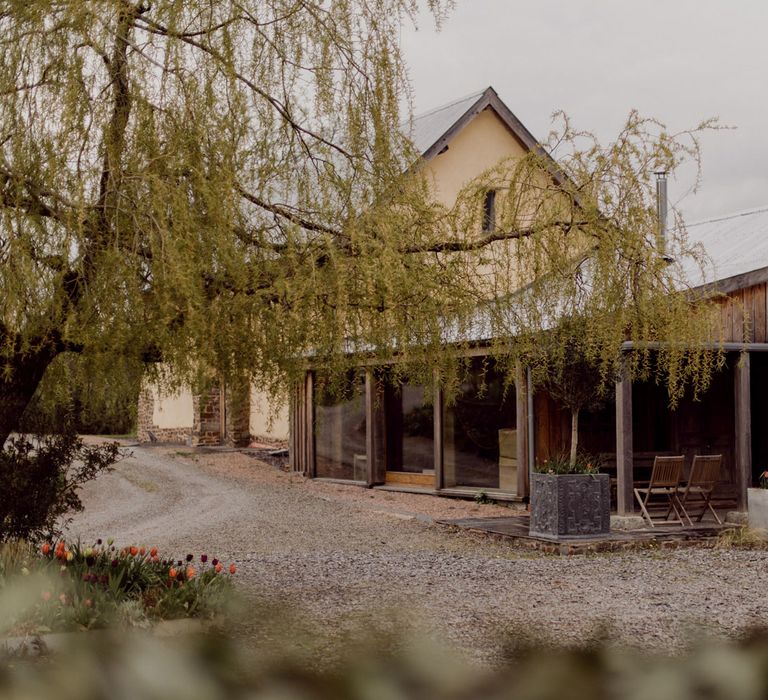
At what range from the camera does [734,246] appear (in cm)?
1566

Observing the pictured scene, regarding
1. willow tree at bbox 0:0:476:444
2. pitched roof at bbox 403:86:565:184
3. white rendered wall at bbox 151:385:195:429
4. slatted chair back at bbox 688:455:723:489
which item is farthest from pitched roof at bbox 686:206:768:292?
white rendered wall at bbox 151:385:195:429

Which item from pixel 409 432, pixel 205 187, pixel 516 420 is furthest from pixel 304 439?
pixel 205 187

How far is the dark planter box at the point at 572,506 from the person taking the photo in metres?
11.2

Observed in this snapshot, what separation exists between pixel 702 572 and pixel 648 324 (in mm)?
4381

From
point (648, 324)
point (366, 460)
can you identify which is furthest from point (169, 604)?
point (366, 460)

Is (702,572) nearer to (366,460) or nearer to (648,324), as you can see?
(648,324)

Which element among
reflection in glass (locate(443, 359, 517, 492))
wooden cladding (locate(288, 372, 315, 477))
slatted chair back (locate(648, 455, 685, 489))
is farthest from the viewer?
wooden cladding (locate(288, 372, 315, 477))

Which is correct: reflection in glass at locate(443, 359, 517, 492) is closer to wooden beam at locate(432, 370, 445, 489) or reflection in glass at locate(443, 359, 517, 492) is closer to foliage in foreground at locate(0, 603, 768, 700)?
wooden beam at locate(432, 370, 445, 489)

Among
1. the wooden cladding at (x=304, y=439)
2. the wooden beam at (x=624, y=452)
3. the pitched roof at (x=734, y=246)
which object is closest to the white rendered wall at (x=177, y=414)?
the wooden cladding at (x=304, y=439)

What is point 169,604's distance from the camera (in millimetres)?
6371

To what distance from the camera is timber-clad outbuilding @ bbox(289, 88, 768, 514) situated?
13.0 metres

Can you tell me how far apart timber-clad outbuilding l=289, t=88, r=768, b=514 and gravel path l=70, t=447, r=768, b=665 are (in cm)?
77

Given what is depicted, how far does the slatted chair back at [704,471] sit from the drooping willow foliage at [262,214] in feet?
20.6

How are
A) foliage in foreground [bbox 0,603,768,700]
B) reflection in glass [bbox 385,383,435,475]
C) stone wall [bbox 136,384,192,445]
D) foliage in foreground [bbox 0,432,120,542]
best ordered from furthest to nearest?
stone wall [bbox 136,384,192,445] < reflection in glass [bbox 385,383,435,475] < foliage in foreground [bbox 0,432,120,542] < foliage in foreground [bbox 0,603,768,700]
